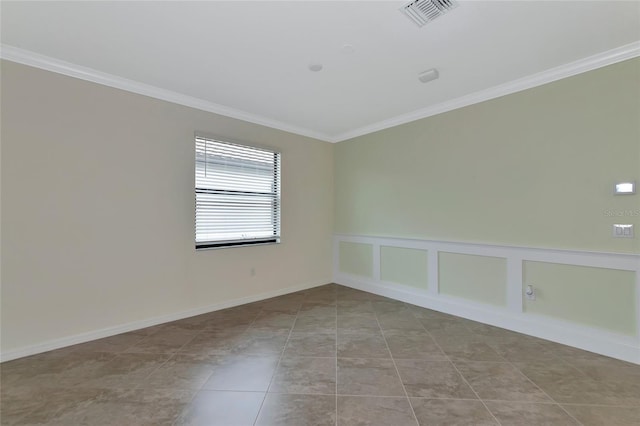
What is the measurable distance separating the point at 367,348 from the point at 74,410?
2.20m

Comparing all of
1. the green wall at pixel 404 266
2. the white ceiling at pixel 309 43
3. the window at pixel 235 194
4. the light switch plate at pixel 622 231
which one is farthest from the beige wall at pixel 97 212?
the light switch plate at pixel 622 231

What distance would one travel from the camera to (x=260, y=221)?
164 inches

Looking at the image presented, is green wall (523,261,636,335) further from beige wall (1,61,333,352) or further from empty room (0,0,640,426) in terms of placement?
beige wall (1,61,333,352)

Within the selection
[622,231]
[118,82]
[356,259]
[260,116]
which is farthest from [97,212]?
[622,231]

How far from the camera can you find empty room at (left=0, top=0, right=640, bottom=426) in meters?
1.97

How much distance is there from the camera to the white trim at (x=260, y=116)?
246 centimetres

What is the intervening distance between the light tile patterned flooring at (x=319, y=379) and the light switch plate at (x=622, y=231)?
3.57 ft

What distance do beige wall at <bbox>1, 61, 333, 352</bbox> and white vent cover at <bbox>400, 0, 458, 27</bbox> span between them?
2623mm

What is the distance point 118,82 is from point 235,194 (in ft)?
5.69

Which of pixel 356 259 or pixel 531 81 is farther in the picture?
pixel 356 259

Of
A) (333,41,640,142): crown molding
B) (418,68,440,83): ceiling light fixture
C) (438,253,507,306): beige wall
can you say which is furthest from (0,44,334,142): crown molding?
(438,253,507,306): beige wall

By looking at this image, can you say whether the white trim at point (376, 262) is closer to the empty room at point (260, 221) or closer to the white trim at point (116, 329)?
the empty room at point (260, 221)

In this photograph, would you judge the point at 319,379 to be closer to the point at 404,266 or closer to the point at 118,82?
the point at 404,266

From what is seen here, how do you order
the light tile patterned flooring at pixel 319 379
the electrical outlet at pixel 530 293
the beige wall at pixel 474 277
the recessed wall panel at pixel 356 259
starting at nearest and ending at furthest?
the light tile patterned flooring at pixel 319 379, the electrical outlet at pixel 530 293, the beige wall at pixel 474 277, the recessed wall panel at pixel 356 259
